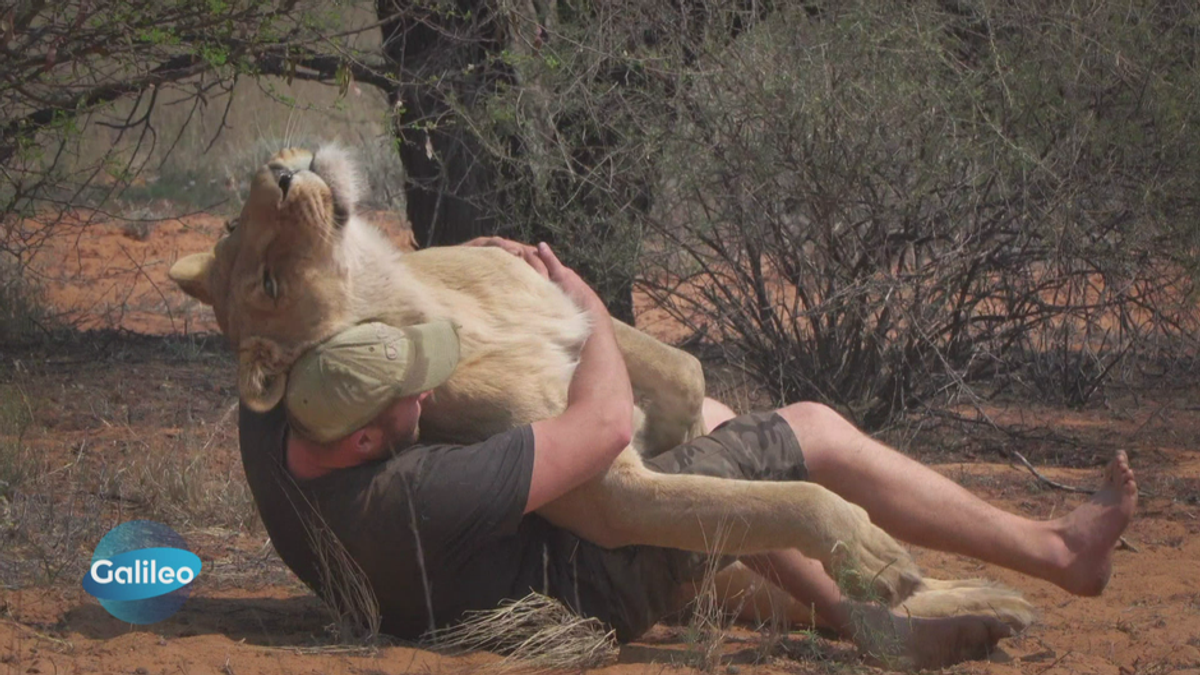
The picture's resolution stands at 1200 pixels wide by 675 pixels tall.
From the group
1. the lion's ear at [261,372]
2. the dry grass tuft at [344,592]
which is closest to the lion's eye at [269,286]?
the lion's ear at [261,372]

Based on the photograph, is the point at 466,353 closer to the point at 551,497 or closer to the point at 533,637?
the point at 551,497

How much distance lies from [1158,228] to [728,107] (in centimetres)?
190

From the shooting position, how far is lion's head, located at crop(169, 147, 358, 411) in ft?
10.5

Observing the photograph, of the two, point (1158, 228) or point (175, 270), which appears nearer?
point (175, 270)

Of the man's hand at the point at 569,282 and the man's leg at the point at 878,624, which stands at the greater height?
the man's hand at the point at 569,282

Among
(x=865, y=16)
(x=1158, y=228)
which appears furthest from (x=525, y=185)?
(x=1158, y=228)

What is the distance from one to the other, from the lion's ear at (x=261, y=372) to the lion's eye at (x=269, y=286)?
0.36 ft

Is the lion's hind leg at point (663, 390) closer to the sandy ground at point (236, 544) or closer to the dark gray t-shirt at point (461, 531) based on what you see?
the dark gray t-shirt at point (461, 531)

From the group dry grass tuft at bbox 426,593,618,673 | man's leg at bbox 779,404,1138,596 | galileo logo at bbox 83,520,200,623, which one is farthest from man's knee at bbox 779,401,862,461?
galileo logo at bbox 83,520,200,623

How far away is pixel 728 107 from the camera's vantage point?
586cm

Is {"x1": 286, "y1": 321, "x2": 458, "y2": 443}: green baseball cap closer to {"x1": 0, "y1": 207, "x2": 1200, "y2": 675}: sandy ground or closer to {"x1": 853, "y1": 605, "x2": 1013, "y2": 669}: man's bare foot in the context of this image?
{"x1": 0, "y1": 207, "x2": 1200, "y2": 675}: sandy ground

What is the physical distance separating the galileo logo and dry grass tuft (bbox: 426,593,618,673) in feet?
2.47

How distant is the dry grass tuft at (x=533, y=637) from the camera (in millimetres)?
3168

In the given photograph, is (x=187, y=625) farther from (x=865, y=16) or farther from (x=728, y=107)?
(x=865, y=16)
